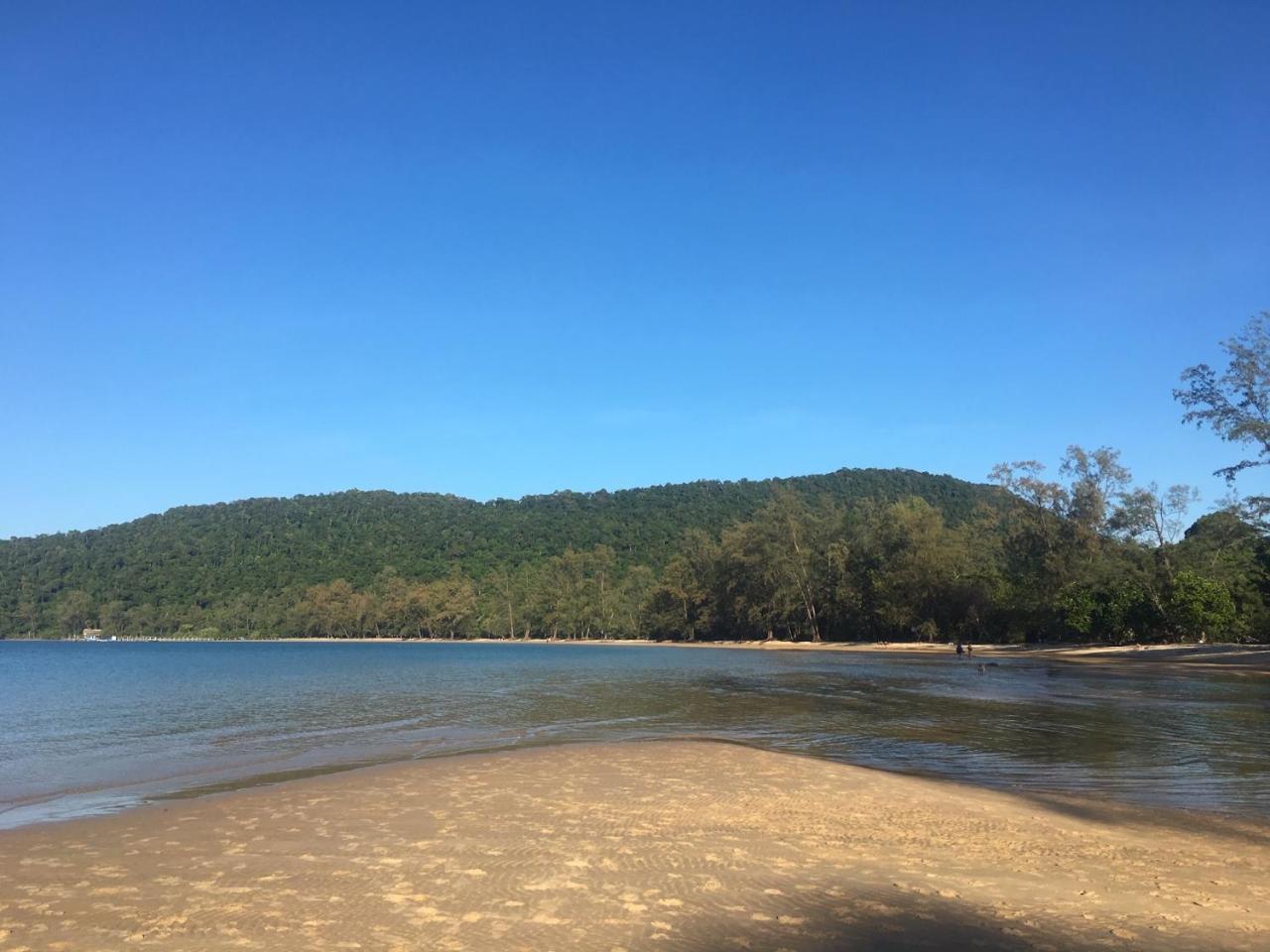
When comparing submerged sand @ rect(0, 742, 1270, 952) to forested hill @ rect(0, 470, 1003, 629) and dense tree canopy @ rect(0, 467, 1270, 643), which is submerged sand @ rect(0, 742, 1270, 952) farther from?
forested hill @ rect(0, 470, 1003, 629)

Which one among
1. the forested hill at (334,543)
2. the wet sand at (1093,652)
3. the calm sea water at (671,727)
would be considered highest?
the forested hill at (334,543)

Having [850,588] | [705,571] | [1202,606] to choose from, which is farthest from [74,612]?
[1202,606]

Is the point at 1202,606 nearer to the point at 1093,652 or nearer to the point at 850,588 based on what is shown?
the point at 1093,652

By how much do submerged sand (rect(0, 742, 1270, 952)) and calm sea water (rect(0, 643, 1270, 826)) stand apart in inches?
113

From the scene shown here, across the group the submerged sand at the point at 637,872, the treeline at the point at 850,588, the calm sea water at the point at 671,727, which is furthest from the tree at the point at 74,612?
the submerged sand at the point at 637,872

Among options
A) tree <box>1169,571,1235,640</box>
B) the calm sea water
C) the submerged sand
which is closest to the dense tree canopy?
tree <box>1169,571,1235,640</box>

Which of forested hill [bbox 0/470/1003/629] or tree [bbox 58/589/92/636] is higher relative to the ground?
forested hill [bbox 0/470/1003/629]

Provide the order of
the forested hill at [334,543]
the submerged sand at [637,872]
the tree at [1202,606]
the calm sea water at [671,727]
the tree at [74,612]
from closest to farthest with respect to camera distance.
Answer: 1. the submerged sand at [637,872]
2. the calm sea water at [671,727]
3. the tree at [1202,606]
4. the tree at [74,612]
5. the forested hill at [334,543]

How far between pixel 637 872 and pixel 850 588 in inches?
3751

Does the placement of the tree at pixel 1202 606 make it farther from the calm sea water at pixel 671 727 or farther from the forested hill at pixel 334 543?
the forested hill at pixel 334 543

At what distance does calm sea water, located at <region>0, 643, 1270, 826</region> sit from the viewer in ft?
49.7

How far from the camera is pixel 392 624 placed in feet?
552

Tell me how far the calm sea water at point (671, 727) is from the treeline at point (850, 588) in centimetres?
2266

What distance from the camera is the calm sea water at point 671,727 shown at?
1515 cm
